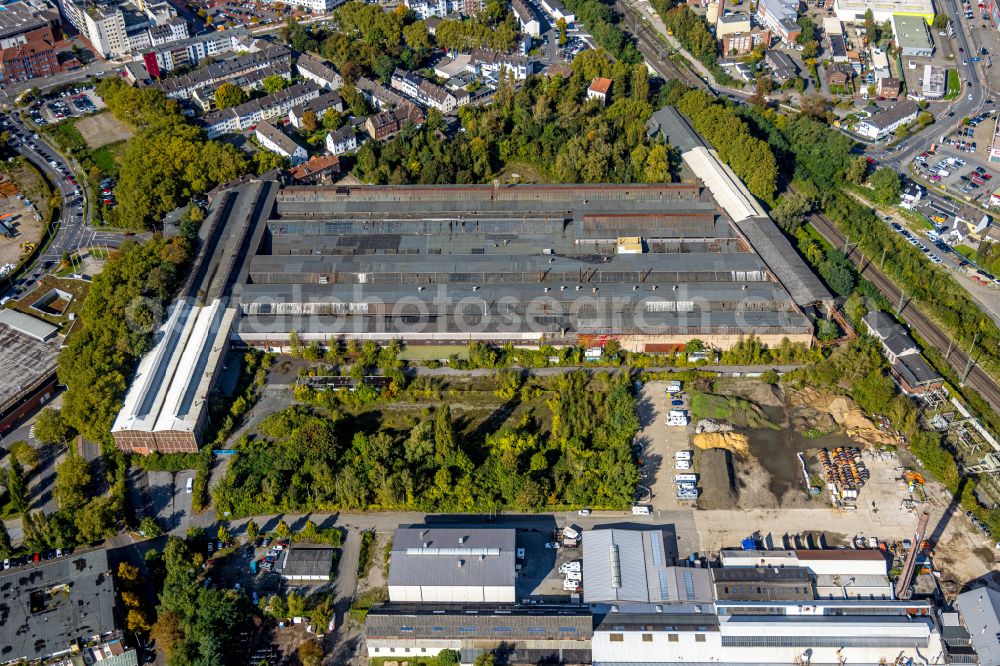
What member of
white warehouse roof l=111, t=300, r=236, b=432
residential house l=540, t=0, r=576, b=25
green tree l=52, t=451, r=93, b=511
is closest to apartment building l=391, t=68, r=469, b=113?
residential house l=540, t=0, r=576, b=25

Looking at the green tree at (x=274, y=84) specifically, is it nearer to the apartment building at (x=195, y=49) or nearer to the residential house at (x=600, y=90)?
the apartment building at (x=195, y=49)

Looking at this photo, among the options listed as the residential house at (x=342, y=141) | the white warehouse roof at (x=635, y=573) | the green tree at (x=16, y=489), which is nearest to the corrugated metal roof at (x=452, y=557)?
the white warehouse roof at (x=635, y=573)

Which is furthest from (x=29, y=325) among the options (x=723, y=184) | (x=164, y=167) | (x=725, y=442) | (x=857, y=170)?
(x=857, y=170)

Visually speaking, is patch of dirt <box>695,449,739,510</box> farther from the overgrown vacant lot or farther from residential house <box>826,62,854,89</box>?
residential house <box>826,62,854,89</box>

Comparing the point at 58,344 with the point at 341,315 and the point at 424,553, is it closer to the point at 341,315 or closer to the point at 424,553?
the point at 341,315

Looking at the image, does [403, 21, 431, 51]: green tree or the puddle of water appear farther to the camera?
[403, 21, 431, 51]: green tree
